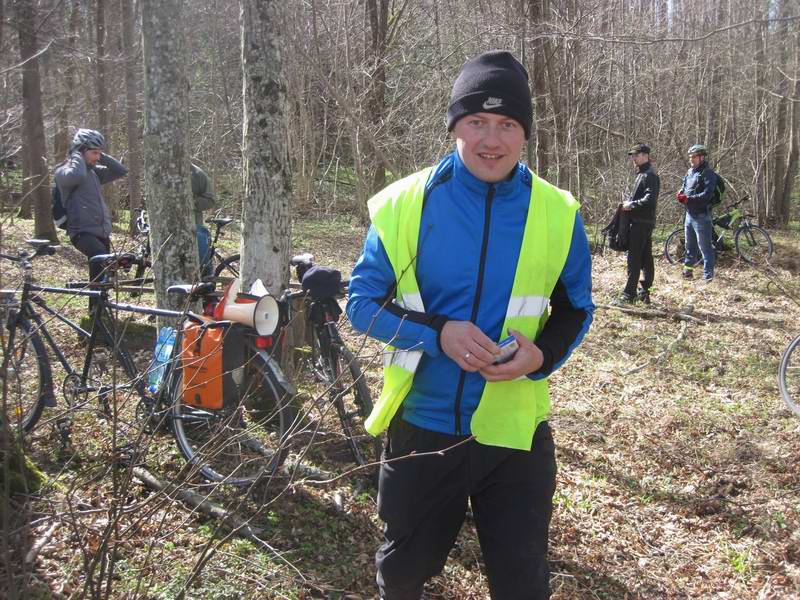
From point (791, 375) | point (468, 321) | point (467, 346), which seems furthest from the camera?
point (791, 375)

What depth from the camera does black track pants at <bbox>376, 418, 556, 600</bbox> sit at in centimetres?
216

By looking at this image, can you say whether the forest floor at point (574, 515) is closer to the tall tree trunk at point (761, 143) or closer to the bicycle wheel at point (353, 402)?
the bicycle wheel at point (353, 402)

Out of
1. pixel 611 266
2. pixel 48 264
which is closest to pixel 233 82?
pixel 48 264

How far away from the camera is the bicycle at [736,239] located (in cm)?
1312

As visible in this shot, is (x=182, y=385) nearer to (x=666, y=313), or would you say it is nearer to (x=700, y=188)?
(x=666, y=313)

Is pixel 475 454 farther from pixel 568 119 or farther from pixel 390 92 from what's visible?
pixel 390 92

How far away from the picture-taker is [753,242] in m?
13.1

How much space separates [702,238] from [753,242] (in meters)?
2.63

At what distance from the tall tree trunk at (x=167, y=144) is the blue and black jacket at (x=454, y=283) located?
3.05 meters

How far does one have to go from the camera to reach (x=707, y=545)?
3.91 meters

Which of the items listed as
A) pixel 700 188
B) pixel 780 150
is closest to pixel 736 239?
pixel 700 188

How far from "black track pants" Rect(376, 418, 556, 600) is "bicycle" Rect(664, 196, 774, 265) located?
12.1 meters

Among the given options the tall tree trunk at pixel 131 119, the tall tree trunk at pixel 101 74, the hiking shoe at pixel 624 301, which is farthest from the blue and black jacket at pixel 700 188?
the tall tree trunk at pixel 101 74

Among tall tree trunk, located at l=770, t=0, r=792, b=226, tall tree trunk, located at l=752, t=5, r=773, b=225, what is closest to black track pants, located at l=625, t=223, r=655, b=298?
tall tree trunk, located at l=752, t=5, r=773, b=225
